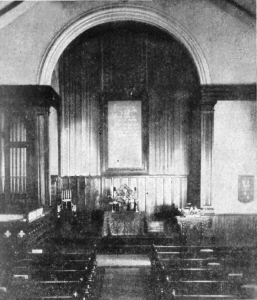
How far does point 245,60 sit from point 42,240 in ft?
18.2

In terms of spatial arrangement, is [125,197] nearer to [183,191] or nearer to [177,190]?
[177,190]

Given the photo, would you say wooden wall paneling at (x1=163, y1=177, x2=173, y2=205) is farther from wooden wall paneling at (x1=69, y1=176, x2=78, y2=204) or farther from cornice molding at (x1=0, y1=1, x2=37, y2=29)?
cornice molding at (x1=0, y1=1, x2=37, y2=29)

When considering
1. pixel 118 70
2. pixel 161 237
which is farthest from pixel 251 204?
pixel 118 70

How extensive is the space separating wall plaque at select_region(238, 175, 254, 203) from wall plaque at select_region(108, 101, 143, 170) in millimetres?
2641

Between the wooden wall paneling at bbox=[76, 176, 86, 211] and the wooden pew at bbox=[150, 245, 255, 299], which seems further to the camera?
the wooden wall paneling at bbox=[76, 176, 86, 211]

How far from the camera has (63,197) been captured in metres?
9.80

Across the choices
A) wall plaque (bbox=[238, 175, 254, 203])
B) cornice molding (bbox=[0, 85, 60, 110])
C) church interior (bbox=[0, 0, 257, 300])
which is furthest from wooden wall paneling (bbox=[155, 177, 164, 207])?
cornice molding (bbox=[0, 85, 60, 110])

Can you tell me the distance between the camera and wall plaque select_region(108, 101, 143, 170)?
33.6 ft

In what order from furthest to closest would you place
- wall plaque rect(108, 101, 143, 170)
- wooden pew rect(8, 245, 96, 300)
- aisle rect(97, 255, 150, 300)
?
1. wall plaque rect(108, 101, 143, 170)
2. aisle rect(97, 255, 150, 300)
3. wooden pew rect(8, 245, 96, 300)

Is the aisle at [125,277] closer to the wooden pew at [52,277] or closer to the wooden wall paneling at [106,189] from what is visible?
the wooden pew at [52,277]

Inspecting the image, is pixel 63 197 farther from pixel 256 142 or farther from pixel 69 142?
pixel 256 142

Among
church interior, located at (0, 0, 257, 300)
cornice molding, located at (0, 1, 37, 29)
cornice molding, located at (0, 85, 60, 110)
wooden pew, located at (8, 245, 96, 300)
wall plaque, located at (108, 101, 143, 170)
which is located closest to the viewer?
wooden pew, located at (8, 245, 96, 300)

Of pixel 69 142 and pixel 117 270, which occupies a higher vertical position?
pixel 69 142

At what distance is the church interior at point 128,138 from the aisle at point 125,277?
0.11ft
